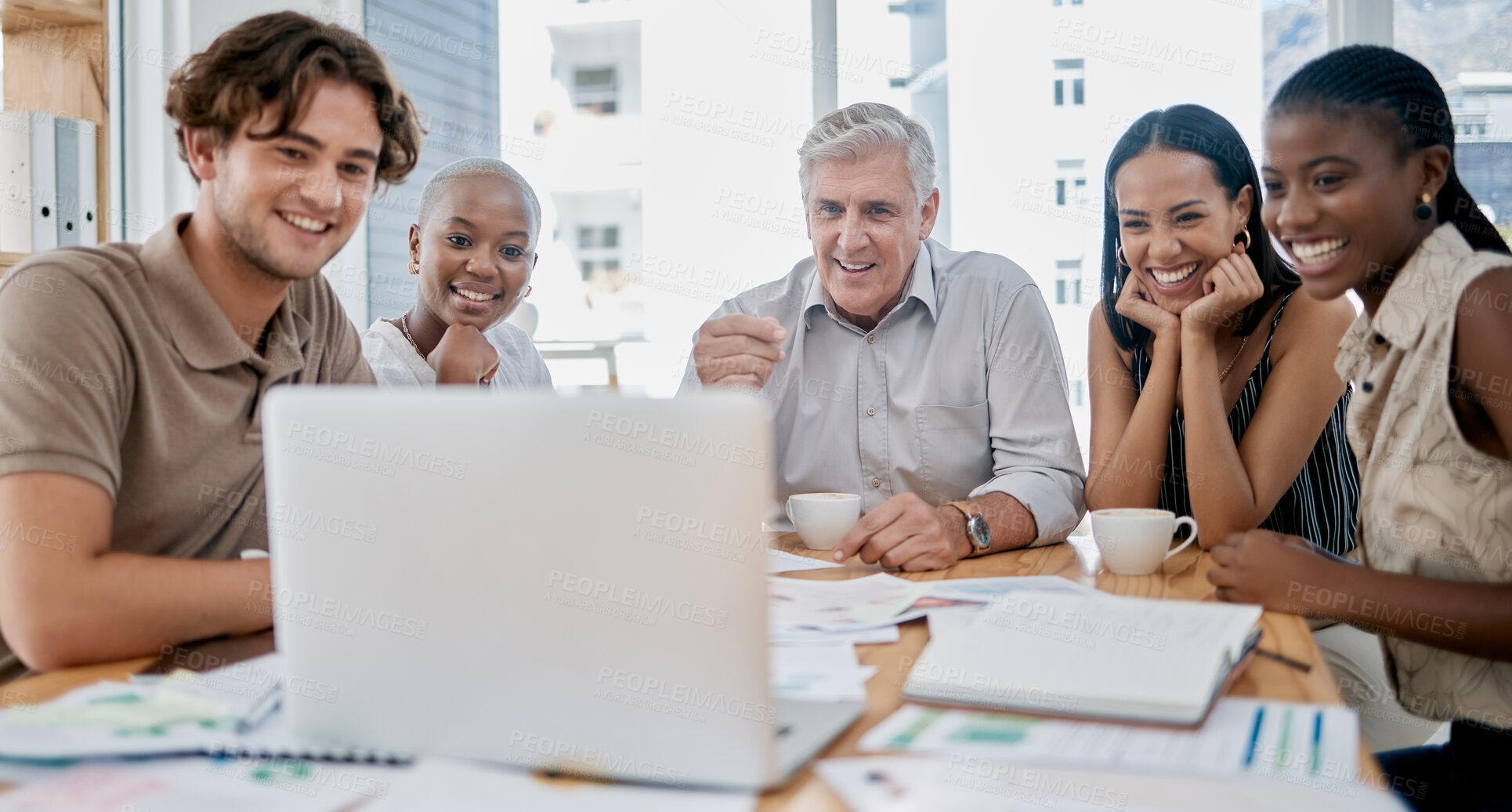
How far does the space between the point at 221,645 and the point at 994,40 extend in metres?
3.38

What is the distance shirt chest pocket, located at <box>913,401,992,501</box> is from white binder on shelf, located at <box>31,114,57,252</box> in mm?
2088

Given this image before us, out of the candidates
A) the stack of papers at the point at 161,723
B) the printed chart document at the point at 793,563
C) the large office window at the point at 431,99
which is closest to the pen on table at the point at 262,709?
the stack of papers at the point at 161,723

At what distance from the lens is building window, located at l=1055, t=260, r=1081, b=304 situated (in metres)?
3.72

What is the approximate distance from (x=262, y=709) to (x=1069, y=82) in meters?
3.48

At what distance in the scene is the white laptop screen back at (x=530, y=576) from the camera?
620mm

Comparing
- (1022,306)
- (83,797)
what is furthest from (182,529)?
(1022,306)

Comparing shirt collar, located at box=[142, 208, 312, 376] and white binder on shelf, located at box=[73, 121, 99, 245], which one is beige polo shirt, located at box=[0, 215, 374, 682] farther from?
white binder on shelf, located at box=[73, 121, 99, 245]

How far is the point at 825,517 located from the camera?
1.56 meters

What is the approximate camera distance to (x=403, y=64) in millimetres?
3982

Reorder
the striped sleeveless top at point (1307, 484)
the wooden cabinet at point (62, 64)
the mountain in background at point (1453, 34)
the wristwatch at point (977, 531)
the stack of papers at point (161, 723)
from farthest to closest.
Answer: the mountain in background at point (1453, 34)
the wooden cabinet at point (62, 64)
the striped sleeveless top at point (1307, 484)
the wristwatch at point (977, 531)
the stack of papers at point (161, 723)

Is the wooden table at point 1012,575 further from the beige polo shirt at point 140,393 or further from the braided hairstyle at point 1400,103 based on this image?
the braided hairstyle at point 1400,103

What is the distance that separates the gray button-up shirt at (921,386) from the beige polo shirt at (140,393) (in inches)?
31.9

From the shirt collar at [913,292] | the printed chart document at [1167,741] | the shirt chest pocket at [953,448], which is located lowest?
the printed chart document at [1167,741]

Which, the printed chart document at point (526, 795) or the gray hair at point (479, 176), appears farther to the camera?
the gray hair at point (479, 176)
